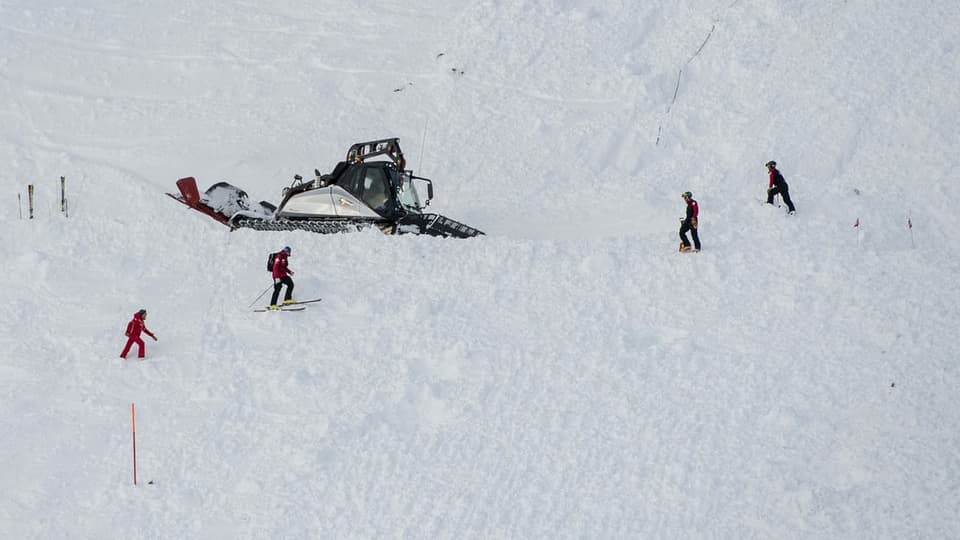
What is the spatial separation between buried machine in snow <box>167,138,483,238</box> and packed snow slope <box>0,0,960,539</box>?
52cm

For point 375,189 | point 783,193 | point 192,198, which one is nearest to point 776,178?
point 783,193

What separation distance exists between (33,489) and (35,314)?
4.58 m

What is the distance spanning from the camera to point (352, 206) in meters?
20.0

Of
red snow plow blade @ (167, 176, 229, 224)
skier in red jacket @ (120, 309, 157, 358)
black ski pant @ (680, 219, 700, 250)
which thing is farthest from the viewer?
red snow plow blade @ (167, 176, 229, 224)

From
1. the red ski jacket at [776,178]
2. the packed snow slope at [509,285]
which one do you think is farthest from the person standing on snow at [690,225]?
the red ski jacket at [776,178]

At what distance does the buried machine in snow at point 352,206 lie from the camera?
1973 cm

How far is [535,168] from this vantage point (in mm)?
24172

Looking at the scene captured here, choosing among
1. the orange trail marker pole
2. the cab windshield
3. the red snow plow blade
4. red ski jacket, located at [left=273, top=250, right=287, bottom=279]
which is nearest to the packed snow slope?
the orange trail marker pole

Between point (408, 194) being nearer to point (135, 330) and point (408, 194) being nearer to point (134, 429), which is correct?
point (135, 330)

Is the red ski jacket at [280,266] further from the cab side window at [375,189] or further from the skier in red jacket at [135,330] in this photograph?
the cab side window at [375,189]

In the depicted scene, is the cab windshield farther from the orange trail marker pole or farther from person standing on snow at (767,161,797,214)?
the orange trail marker pole

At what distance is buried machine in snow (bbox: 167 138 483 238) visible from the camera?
19.7 m

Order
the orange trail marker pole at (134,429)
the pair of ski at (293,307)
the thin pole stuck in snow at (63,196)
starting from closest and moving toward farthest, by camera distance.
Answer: the orange trail marker pole at (134,429) < the pair of ski at (293,307) < the thin pole stuck in snow at (63,196)

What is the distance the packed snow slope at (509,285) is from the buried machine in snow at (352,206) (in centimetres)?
52
